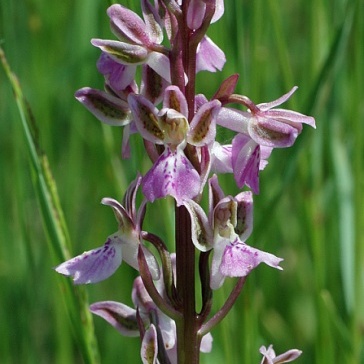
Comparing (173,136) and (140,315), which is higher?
(173,136)

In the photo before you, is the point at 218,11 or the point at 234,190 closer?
the point at 218,11

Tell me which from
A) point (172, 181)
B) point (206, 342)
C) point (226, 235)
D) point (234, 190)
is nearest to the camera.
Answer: point (172, 181)

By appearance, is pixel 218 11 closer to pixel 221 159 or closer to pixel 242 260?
pixel 221 159

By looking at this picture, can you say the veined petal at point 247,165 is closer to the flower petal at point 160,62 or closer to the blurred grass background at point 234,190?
the flower petal at point 160,62

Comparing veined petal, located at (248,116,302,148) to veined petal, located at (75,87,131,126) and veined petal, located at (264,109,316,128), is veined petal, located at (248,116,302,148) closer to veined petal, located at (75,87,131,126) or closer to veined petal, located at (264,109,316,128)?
veined petal, located at (264,109,316,128)

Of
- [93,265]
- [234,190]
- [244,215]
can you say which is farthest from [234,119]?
[234,190]

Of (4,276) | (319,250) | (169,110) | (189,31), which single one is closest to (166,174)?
(169,110)
